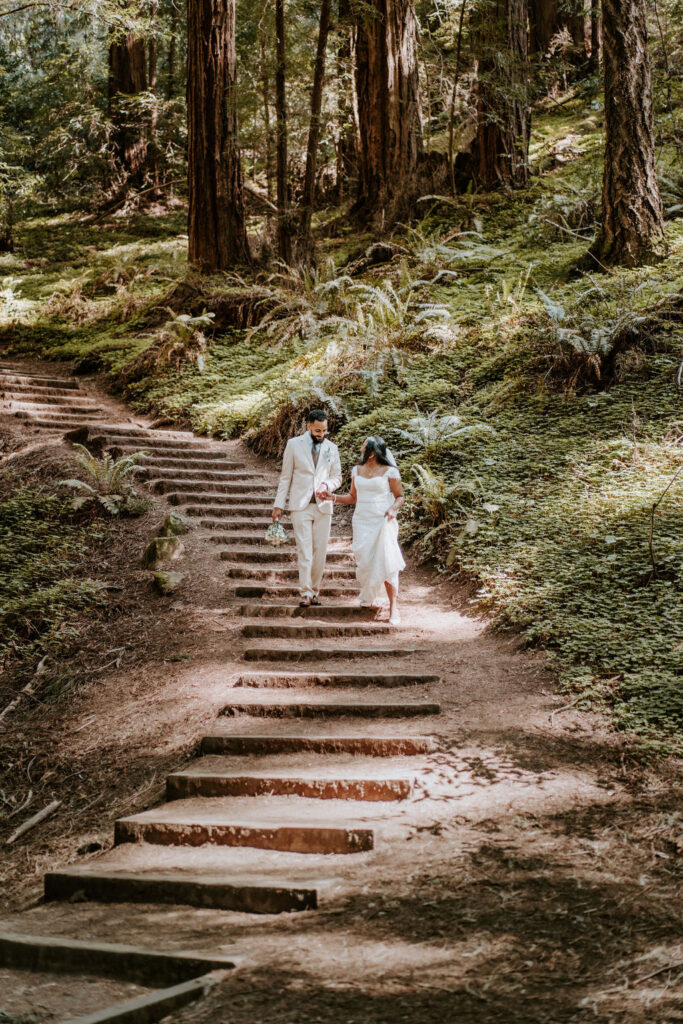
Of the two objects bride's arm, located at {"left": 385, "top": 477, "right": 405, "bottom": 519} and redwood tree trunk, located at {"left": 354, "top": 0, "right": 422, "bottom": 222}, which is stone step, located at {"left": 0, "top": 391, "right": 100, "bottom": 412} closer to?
bride's arm, located at {"left": 385, "top": 477, "right": 405, "bottom": 519}

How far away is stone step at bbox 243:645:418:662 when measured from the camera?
7.05m

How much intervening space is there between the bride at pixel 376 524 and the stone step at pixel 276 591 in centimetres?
51

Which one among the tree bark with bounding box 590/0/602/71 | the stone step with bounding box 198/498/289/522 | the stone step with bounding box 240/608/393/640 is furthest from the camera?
the tree bark with bounding box 590/0/602/71

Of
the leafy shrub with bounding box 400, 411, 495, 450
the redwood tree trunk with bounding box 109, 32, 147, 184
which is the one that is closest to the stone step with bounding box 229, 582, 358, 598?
the leafy shrub with bounding box 400, 411, 495, 450

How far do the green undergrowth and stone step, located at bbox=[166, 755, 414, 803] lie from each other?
241 centimetres

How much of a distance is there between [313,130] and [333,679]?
13.0 metres

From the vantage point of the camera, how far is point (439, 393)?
12.1m

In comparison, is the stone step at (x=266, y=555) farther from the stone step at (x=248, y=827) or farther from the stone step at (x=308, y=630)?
the stone step at (x=248, y=827)

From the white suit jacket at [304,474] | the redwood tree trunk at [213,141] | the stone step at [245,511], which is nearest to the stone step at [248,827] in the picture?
the white suit jacket at [304,474]

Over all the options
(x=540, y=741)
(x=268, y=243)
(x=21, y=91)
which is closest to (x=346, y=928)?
(x=540, y=741)

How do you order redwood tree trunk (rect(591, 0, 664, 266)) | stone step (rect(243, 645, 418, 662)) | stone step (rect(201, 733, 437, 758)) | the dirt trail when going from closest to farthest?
the dirt trail, stone step (rect(201, 733, 437, 758)), stone step (rect(243, 645, 418, 662)), redwood tree trunk (rect(591, 0, 664, 266))

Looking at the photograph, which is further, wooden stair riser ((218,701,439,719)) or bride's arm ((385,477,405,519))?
bride's arm ((385,477,405,519))

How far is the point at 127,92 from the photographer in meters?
24.3

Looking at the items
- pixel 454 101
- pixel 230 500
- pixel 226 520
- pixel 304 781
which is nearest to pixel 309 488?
pixel 226 520
